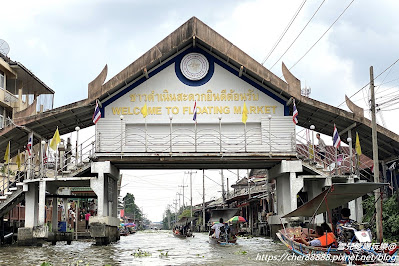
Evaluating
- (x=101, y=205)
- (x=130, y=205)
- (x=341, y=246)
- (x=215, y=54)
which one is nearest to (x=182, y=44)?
(x=215, y=54)

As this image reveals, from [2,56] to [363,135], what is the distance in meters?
25.5

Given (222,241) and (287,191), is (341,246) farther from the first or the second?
(222,241)

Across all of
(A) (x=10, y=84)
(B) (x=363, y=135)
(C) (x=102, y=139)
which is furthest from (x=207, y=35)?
(A) (x=10, y=84)

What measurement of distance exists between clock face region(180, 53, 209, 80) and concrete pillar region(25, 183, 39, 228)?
30.1ft

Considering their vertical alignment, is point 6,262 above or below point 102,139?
below

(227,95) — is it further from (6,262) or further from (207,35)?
(6,262)

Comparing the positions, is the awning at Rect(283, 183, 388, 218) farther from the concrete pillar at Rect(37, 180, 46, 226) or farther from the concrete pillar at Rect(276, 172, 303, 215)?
the concrete pillar at Rect(37, 180, 46, 226)

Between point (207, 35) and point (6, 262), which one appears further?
point (207, 35)

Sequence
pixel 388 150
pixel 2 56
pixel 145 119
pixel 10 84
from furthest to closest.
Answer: pixel 10 84, pixel 2 56, pixel 388 150, pixel 145 119

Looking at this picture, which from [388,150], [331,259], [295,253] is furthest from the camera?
[388,150]

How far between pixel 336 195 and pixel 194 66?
12.2 m

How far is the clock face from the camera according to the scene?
81.3ft

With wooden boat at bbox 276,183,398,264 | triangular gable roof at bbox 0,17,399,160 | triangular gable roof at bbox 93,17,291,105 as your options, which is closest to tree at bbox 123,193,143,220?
triangular gable roof at bbox 0,17,399,160

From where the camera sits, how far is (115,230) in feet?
87.9
